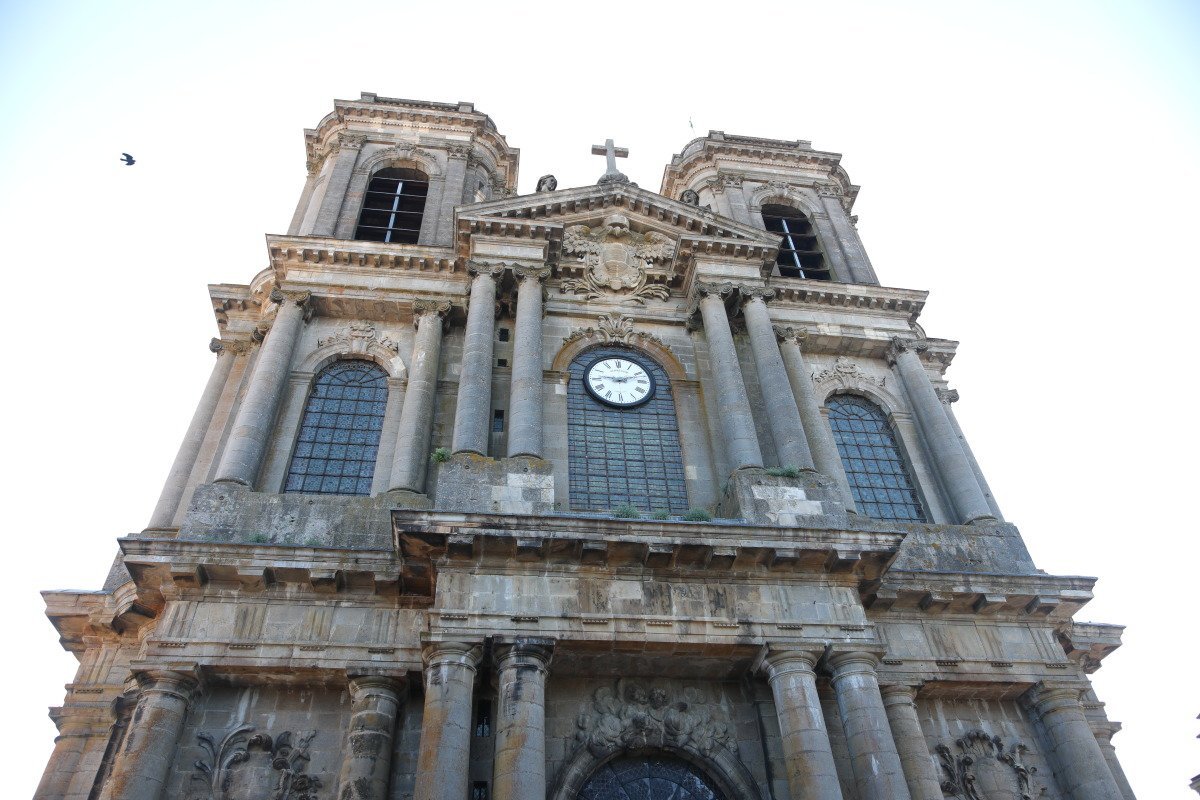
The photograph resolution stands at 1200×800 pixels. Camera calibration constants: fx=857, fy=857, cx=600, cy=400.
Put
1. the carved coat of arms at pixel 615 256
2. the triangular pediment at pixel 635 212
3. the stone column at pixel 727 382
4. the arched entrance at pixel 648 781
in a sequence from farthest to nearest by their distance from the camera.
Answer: the triangular pediment at pixel 635 212, the carved coat of arms at pixel 615 256, the stone column at pixel 727 382, the arched entrance at pixel 648 781

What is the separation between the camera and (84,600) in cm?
1460

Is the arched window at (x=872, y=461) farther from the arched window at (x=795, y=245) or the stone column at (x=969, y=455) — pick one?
the arched window at (x=795, y=245)

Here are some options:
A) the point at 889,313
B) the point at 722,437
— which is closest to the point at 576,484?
the point at 722,437

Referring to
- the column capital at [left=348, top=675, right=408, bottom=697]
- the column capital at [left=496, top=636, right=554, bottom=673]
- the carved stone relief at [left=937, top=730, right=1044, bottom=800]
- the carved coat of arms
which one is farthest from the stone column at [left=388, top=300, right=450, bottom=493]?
the carved stone relief at [left=937, top=730, right=1044, bottom=800]

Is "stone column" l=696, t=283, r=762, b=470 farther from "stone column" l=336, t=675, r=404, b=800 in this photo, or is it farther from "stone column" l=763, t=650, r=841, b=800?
"stone column" l=336, t=675, r=404, b=800

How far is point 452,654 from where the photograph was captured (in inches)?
470

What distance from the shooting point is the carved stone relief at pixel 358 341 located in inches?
758

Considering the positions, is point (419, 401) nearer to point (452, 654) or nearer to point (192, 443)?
point (192, 443)

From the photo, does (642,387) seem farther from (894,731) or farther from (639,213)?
(894,731)

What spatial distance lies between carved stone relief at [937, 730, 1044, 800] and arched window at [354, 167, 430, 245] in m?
17.2

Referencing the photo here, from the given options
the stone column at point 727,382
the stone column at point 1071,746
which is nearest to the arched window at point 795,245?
the stone column at point 727,382

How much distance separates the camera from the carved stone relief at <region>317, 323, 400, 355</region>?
758 inches

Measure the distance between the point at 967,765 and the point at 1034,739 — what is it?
5.01 feet

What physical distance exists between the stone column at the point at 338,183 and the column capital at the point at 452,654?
44.4ft
